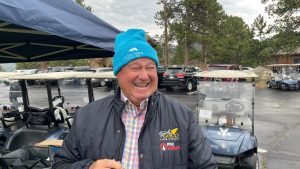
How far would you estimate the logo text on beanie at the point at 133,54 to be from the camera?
1816 millimetres

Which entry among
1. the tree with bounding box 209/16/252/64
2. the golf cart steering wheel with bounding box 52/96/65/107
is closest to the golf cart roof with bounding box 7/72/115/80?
the golf cart steering wheel with bounding box 52/96/65/107

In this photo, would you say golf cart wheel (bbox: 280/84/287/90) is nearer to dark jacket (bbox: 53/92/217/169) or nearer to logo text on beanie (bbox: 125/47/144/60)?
dark jacket (bbox: 53/92/217/169)

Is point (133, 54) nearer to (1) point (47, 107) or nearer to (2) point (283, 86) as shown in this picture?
(1) point (47, 107)

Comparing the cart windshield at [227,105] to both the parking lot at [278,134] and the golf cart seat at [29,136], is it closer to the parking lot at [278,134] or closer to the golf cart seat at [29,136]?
the parking lot at [278,134]

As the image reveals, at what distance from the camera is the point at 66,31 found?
2.45 m

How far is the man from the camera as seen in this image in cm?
179

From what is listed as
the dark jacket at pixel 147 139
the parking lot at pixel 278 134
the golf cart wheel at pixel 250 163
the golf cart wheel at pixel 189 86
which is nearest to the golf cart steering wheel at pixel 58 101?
the golf cart wheel at pixel 250 163

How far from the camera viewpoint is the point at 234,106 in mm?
6531

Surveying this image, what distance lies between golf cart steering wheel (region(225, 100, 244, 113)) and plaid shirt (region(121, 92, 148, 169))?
494cm

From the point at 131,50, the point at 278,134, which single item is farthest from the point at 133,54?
the point at 278,134

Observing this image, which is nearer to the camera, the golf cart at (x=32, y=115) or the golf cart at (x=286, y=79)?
the golf cart at (x=32, y=115)

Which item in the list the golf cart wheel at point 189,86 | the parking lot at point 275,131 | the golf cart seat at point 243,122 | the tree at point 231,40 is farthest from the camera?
the tree at point 231,40

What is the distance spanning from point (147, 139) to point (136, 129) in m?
0.09

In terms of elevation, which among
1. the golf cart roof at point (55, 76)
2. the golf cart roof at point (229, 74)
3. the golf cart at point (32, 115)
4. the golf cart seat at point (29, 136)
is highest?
the golf cart roof at point (55, 76)
